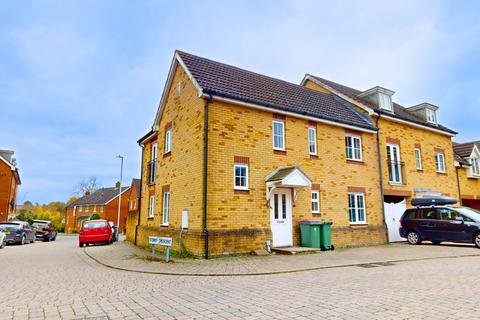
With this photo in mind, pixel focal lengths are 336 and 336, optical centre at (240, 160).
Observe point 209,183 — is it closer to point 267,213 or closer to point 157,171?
point 267,213

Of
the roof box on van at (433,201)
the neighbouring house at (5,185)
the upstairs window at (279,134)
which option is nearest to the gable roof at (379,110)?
the roof box on van at (433,201)

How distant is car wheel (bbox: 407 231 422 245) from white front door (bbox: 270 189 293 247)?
6858 mm

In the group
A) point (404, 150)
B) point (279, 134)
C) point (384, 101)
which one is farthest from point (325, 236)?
point (384, 101)

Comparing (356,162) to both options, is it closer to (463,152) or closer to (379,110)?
(379,110)

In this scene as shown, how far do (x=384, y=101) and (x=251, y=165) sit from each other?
36.5ft

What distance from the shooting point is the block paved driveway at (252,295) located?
4.97 metres

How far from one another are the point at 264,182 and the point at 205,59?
6755mm

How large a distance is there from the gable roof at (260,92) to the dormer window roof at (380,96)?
1.83m

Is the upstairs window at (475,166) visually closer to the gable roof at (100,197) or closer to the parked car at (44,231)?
the parked car at (44,231)

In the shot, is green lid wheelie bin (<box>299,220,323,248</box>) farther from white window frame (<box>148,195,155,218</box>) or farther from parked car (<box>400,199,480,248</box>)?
white window frame (<box>148,195,155,218</box>)

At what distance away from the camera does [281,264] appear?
9891 mm

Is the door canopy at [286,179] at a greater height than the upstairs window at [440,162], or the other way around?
the upstairs window at [440,162]

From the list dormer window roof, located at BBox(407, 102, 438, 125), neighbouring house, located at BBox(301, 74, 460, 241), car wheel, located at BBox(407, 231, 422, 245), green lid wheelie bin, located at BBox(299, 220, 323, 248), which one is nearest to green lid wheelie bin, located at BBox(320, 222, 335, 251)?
green lid wheelie bin, located at BBox(299, 220, 323, 248)

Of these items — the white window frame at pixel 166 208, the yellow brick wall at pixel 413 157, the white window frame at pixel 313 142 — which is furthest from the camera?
the yellow brick wall at pixel 413 157
